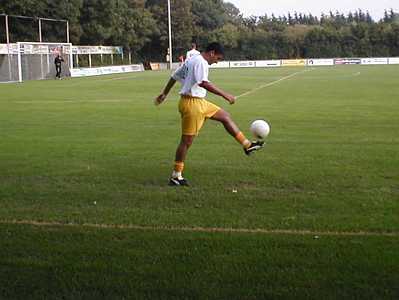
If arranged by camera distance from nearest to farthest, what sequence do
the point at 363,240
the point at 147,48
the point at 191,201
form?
the point at 363,240 → the point at 191,201 → the point at 147,48

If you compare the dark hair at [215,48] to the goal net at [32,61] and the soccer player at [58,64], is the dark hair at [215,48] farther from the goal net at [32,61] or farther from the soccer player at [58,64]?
the soccer player at [58,64]

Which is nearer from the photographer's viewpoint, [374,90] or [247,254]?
[247,254]

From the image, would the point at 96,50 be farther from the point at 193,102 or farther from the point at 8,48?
the point at 193,102

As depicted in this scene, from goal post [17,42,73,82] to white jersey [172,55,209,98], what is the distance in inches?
1467

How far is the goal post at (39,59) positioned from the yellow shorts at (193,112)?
122 feet

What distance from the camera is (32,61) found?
45.8 m

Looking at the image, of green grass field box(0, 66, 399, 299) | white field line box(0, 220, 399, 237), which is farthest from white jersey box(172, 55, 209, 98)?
white field line box(0, 220, 399, 237)

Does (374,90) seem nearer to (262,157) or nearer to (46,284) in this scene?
(262,157)

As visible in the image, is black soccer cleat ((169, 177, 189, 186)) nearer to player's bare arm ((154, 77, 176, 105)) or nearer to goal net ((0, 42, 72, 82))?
player's bare arm ((154, 77, 176, 105))

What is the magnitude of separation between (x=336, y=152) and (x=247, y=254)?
603 cm

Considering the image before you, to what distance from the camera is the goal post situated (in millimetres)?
44416

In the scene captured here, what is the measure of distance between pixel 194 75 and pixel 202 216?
2.27 meters

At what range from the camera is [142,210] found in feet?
23.2

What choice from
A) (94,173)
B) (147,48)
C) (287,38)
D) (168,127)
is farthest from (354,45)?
(94,173)
